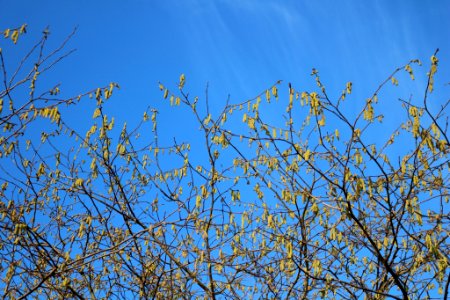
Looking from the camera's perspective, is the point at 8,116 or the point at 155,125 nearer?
the point at 8,116

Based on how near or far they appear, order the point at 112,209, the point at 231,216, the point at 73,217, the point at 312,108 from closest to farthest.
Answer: the point at 312,108 → the point at 231,216 → the point at 112,209 → the point at 73,217

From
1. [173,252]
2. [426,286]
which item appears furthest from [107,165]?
[426,286]

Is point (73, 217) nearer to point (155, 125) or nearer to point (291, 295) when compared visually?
point (155, 125)

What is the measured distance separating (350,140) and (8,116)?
3.09 m

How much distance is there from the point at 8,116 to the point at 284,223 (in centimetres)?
282

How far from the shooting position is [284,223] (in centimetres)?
502

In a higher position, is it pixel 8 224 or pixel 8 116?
pixel 8 116

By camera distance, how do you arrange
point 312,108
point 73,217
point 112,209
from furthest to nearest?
1. point 73,217
2. point 112,209
3. point 312,108

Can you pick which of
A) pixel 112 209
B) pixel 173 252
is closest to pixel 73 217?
pixel 112 209

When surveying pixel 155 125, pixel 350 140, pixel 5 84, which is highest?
pixel 155 125

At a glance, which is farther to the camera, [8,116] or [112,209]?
[112,209]

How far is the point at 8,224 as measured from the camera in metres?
5.03

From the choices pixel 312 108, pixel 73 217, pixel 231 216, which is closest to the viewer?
pixel 312 108

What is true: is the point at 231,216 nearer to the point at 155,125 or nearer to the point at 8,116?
the point at 155,125
